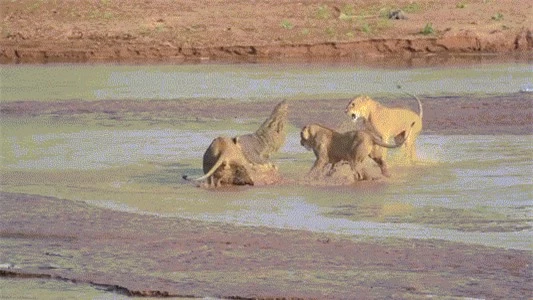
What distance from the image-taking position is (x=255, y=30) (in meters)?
29.0

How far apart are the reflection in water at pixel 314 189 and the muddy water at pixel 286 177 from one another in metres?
0.01

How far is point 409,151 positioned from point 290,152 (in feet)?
4.71

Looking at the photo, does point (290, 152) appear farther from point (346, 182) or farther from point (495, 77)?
point (495, 77)

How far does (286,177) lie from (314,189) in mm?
578

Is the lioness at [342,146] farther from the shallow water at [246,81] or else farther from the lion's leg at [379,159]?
the shallow water at [246,81]

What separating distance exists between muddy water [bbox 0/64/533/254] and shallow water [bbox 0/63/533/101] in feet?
0.21

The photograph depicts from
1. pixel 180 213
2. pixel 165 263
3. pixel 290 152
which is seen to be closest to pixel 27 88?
pixel 290 152

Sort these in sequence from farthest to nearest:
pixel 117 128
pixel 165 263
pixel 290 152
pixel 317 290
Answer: pixel 117 128, pixel 290 152, pixel 165 263, pixel 317 290

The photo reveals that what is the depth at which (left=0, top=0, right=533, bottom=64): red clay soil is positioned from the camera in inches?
1086

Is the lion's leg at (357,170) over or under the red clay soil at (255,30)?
under

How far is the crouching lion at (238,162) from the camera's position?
39.4 ft

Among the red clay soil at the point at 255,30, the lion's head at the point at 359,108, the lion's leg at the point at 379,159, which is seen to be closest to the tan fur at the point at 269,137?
the lion's head at the point at 359,108

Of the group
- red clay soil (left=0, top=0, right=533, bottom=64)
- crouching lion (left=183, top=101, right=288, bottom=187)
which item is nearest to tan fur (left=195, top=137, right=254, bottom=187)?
crouching lion (left=183, top=101, right=288, bottom=187)

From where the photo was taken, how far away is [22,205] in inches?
445
